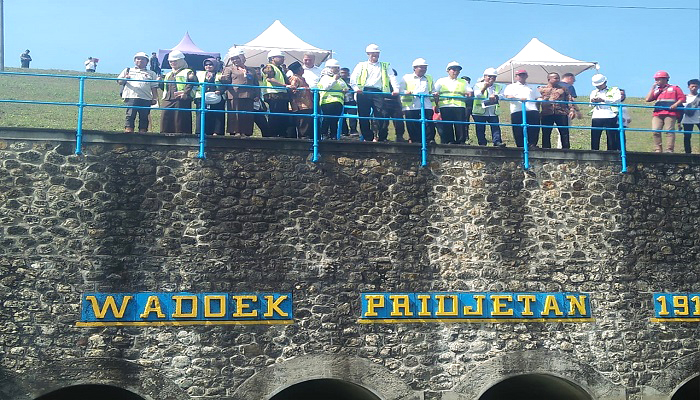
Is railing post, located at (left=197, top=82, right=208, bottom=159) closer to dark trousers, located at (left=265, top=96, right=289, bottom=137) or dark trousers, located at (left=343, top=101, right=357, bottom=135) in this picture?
dark trousers, located at (left=265, top=96, right=289, bottom=137)

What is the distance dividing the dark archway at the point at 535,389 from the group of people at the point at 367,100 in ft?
12.7

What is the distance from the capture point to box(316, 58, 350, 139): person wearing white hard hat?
43.2ft

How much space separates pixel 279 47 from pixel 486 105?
757cm

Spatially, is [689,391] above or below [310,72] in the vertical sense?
below

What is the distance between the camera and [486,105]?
556 inches

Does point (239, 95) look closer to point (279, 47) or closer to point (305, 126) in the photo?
point (305, 126)

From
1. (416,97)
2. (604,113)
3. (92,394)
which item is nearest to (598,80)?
(604,113)

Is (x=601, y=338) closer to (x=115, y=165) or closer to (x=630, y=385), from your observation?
(x=630, y=385)

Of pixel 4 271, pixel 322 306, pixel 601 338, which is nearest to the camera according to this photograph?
pixel 4 271

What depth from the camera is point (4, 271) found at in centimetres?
1132

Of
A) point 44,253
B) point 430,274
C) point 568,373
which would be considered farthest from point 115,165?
point 568,373

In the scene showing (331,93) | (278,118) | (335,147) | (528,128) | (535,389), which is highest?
(331,93)

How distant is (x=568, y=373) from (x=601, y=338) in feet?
2.65

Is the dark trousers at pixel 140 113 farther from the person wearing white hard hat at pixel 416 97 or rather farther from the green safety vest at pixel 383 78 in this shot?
the person wearing white hard hat at pixel 416 97
